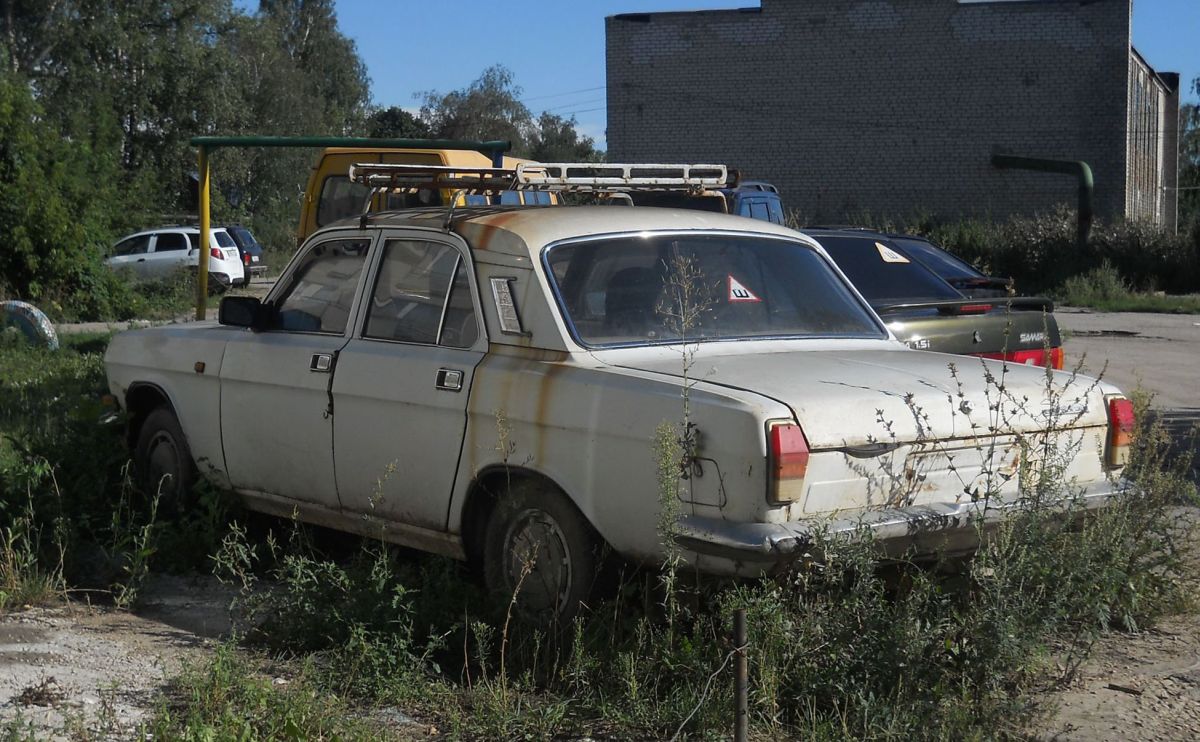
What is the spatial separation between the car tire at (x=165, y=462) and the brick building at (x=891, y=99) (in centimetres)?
3396

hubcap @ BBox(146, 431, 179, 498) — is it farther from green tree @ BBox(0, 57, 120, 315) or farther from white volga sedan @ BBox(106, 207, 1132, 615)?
green tree @ BBox(0, 57, 120, 315)

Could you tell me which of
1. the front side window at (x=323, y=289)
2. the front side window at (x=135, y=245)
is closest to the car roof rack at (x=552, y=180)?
the front side window at (x=323, y=289)

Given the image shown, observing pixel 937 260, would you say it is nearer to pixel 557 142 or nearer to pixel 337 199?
pixel 337 199

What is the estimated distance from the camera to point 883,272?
356 inches

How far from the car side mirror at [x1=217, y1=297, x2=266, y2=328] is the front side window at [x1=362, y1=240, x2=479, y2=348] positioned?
759 millimetres

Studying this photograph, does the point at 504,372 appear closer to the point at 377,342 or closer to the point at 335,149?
the point at 377,342

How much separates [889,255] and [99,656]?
6.04 m

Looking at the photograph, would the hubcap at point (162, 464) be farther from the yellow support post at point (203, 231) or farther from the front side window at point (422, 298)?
the yellow support post at point (203, 231)

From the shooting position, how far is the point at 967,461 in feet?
15.4

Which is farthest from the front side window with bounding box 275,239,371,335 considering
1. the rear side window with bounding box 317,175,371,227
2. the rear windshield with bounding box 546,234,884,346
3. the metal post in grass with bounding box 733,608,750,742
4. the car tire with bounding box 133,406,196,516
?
the rear side window with bounding box 317,175,371,227

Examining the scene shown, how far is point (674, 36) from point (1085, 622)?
37.2 meters

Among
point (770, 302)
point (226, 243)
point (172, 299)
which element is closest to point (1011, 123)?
point (226, 243)

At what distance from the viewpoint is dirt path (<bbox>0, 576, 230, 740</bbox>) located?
418 centimetres

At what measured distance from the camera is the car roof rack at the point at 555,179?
625 centimetres
